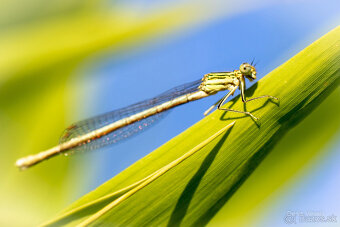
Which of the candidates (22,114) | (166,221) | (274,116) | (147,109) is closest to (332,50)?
(274,116)

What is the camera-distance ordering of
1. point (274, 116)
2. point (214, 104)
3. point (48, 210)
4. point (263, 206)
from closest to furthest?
point (274, 116) → point (263, 206) → point (214, 104) → point (48, 210)

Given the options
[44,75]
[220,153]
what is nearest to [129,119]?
[44,75]

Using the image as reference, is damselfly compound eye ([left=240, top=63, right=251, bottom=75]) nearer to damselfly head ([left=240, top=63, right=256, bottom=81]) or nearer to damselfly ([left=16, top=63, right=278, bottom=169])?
damselfly head ([left=240, top=63, right=256, bottom=81])

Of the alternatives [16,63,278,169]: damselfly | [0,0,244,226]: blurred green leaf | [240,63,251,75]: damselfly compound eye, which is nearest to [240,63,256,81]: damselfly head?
[240,63,251,75]: damselfly compound eye

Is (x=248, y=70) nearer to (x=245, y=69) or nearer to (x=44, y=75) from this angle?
(x=245, y=69)

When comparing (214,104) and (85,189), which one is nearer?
(214,104)

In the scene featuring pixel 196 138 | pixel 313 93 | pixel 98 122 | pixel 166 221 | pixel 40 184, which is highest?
pixel 98 122

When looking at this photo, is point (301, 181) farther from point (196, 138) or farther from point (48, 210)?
point (48, 210)
